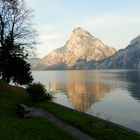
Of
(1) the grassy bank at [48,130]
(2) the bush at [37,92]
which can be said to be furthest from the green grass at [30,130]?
(2) the bush at [37,92]

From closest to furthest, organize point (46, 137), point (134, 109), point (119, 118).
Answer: point (46, 137) < point (119, 118) < point (134, 109)

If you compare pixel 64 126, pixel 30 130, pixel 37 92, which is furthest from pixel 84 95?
pixel 30 130

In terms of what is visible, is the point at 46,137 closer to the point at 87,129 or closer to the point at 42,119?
the point at 87,129

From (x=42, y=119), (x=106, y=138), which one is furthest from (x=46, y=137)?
(x=42, y=119)

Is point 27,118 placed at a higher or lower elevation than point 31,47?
lower

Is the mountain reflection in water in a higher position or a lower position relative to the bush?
lower

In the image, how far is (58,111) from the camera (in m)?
29.5

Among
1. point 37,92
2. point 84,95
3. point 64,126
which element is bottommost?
point 84,95

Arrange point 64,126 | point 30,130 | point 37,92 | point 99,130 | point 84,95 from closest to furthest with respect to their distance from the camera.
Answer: point 30,130 < point 99,130 < point 64,126 < point 37,92 < point 84,95

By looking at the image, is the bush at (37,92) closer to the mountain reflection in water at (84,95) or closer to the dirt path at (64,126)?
the dirt path at (64,126)

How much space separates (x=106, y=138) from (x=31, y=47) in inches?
1418

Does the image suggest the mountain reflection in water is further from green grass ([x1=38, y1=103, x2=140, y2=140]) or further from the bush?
green grass ([x1=38, y1=103, x2=140, y2=140])

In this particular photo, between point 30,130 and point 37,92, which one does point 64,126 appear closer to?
point 30,130

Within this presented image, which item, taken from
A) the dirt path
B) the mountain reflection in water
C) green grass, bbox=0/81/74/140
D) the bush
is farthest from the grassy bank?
the mountain reflection in water
